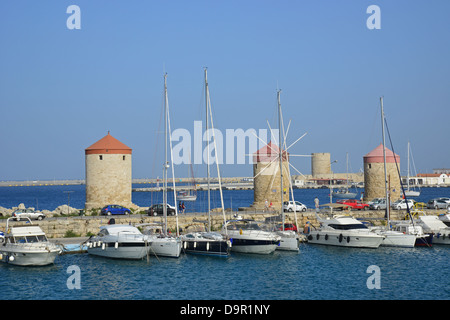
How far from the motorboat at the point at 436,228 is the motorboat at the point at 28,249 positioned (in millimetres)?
23317

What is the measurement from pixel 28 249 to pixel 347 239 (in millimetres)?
18601

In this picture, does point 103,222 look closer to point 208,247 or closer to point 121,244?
point 121,244

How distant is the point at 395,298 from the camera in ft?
73.2

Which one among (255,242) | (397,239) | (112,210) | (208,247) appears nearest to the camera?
(208,247)

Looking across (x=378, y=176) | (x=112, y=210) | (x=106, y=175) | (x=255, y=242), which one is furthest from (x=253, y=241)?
(x=378, y=176)

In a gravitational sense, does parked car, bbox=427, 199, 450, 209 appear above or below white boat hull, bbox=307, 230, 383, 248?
above

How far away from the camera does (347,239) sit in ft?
113

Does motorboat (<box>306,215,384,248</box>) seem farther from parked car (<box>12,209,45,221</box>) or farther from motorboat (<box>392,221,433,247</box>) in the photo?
parked car (<box>12,209,45,221</box>)

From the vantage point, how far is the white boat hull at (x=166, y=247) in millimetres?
30281

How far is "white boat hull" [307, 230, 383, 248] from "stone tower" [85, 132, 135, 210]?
18.8 metres

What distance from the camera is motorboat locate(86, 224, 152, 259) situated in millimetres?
29641

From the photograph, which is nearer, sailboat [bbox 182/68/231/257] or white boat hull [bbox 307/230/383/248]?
sailboat [bbox 182/68/231/257]

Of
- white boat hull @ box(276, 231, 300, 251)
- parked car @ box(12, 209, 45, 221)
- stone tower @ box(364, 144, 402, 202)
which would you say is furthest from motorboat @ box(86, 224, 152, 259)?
stone tower @ box(364, 144, 402, 202)
